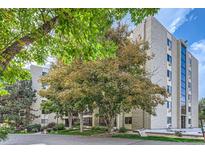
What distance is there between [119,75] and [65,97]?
129 centimetres

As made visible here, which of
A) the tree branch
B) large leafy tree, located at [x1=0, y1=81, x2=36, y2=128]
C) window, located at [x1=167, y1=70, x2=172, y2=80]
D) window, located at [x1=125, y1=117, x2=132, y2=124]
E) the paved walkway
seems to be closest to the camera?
the tree branch

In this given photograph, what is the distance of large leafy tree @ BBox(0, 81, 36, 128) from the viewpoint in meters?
4.61

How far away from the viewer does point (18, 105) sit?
5.23 m

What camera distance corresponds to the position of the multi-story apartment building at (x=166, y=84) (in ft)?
18.9

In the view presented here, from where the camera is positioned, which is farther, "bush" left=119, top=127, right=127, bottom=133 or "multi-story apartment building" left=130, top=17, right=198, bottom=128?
"multi-story apartment building" left=130, top=17, right=198, bottom=128

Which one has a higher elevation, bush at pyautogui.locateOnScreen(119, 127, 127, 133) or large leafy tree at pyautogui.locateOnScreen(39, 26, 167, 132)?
large leafy tree at pyautogui.locateOnScreen(39, 26, 167, 132)

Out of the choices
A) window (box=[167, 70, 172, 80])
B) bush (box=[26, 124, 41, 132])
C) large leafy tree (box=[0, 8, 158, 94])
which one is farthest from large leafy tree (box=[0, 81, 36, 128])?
window (box=[167, 70, 172, 80])

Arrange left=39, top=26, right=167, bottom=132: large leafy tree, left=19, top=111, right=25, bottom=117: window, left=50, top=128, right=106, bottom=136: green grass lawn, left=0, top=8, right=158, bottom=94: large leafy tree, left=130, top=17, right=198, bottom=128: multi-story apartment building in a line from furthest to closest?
left=130, top=17, right=198, bottom=128: multi-story apartment building
left=39, top=26, right=167, bottom=132: large leafy tree
left=50, top=128, right=106, bottom=136: green grass lawn
left=19, top=111, right=25, bottom=117: window
left=0, top=8, right=158, bottom=94: large leafy tree

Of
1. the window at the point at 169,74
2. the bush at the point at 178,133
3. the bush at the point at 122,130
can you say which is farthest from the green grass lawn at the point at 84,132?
the window at the point at 169,74

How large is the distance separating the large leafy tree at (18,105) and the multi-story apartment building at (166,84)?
0.25 metres

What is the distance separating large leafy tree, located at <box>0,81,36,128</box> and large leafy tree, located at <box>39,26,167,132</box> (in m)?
0.59

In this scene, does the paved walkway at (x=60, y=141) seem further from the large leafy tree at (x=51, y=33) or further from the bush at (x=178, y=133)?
the large leafy tree at (x=51, y=33)

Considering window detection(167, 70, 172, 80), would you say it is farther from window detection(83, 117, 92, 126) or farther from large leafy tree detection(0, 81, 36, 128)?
large leafy tree detection(0, 81, 36, 128)
